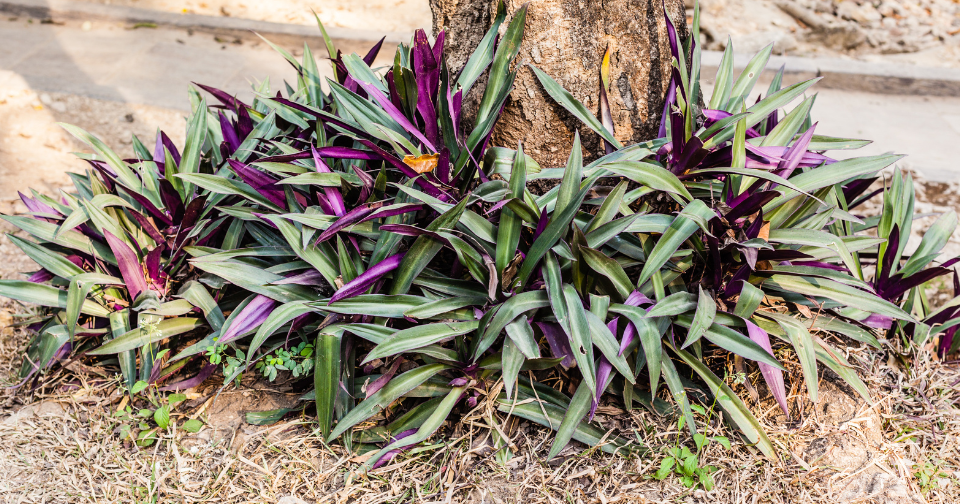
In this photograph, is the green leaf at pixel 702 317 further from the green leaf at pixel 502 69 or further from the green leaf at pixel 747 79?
the green leaf at pixel 747 79

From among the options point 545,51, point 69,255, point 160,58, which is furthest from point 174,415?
point 160,58

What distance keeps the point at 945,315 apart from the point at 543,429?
1.60 m

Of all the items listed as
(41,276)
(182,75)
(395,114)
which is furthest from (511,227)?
(182,75)

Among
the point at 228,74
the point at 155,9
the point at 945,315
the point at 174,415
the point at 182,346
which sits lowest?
the point at 174,415

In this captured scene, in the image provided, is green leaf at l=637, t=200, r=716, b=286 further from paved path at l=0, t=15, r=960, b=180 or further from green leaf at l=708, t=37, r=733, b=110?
paved path at l=0, t=15, r=960, b=180

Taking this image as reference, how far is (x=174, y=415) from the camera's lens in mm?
2041

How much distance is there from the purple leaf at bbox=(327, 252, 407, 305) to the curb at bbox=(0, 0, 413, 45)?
3.95 m

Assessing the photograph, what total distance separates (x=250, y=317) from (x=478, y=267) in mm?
700

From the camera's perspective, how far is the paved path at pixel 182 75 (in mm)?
4273

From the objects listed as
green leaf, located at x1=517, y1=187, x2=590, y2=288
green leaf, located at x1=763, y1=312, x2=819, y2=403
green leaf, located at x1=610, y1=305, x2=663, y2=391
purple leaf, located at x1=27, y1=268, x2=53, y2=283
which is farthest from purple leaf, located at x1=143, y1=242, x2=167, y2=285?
green leaf, located at x1=763, y1=312, x2=819, y2=403

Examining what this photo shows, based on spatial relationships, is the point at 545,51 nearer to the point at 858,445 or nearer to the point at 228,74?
the point at 858,445

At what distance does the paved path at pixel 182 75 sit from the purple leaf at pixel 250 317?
3011 mm

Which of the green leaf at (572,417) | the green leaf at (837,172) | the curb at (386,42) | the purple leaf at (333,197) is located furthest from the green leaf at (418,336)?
the curb at (386,42)

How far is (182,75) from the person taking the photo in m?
4.77
